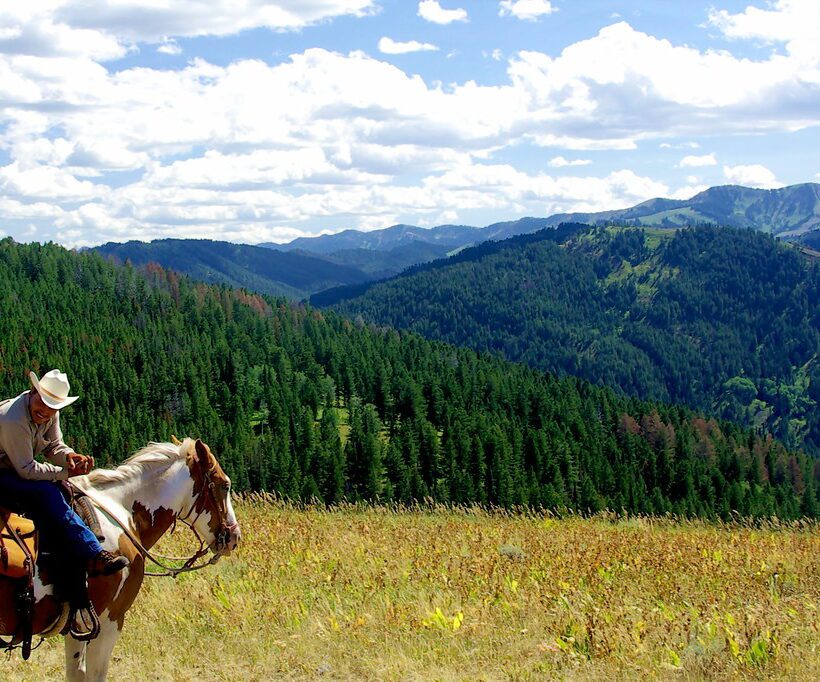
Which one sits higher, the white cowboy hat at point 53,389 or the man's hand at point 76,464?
the white cowboy hat at point 53,389

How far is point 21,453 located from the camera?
796 centimetres

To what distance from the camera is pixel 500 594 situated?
1216 centimetres

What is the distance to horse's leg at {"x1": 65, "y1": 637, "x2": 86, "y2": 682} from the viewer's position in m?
8.66

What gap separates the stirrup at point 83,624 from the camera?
8344mm

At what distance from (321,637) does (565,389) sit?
176189 millimetres

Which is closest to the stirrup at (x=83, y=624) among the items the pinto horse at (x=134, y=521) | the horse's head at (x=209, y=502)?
the pinto horse at (x=134, y=521)

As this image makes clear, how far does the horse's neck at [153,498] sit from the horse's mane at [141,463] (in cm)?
6

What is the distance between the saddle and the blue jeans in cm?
12

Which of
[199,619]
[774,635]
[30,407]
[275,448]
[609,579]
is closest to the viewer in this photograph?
[30,407]

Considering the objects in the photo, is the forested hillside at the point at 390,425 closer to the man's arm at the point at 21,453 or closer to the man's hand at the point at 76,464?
the man's hand at the point at 76,464

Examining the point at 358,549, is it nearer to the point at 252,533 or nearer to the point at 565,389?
the point at 252,533

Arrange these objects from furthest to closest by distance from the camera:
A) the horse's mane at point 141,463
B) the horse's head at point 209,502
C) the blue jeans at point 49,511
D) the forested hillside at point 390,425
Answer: the forested hillside at point 390,425, the horse's head at point 209,502, the horse's mane at point 141,463, the blue jeans at point 49,511

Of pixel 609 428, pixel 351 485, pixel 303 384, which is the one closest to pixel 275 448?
pixel 351 485

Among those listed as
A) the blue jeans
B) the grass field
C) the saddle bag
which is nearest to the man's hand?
the blue jeans
